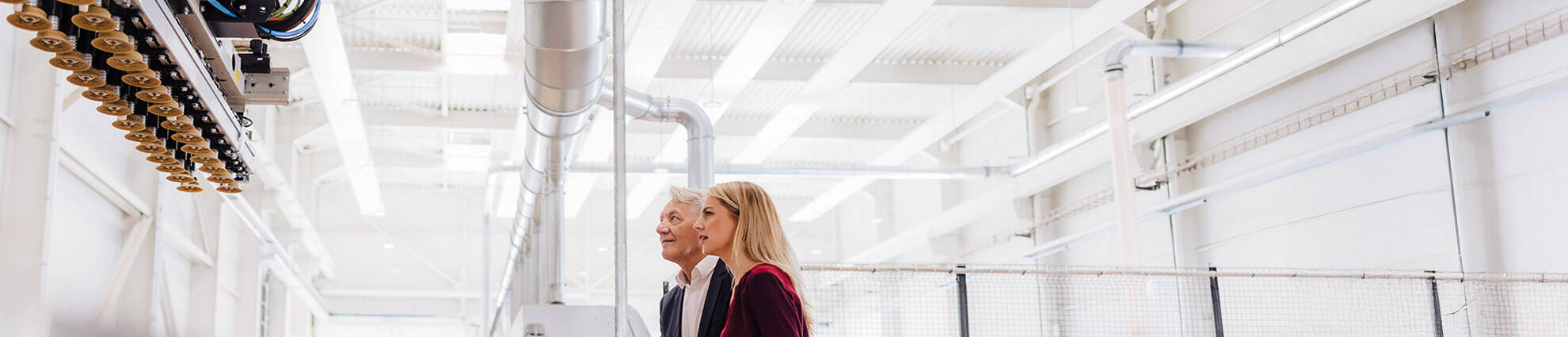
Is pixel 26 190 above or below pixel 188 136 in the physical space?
above

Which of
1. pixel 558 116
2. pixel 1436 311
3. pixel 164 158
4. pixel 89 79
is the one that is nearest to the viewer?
pixel 89 79

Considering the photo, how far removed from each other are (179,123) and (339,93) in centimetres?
774

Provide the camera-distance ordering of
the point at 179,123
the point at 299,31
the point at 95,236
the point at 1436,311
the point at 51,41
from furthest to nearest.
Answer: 1. the point at 95,236
2. the point at 1436,311
3. the point at 299,31
4. the point at 179,123
5. the point at 51,41

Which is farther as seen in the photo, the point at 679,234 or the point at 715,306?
the point at 679,234

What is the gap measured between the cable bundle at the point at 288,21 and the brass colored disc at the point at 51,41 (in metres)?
1.10

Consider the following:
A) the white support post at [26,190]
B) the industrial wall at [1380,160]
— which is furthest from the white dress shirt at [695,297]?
the industrial wall at [1380,160]

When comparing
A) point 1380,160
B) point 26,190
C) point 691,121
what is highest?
point 691,121

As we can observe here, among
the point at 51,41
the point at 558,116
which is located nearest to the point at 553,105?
the point at 558,116

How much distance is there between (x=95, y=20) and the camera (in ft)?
10.3

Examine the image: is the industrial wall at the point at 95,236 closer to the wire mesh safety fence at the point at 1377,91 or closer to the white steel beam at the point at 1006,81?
the white steel beam at the point at 1006,81

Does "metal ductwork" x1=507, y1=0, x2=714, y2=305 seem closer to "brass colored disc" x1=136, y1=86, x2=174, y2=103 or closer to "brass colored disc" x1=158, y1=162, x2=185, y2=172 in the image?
"brass colored disc" x1=158, y1=162, x2=185, y2=172

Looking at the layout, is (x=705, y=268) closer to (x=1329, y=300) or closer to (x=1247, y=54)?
(x=1329, y=300)

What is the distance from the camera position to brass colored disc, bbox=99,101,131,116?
3.80 m

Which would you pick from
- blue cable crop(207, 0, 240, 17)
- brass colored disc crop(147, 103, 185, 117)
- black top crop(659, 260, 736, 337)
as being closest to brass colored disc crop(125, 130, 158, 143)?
brass colored disc crop(147, 103, 185, 117)
